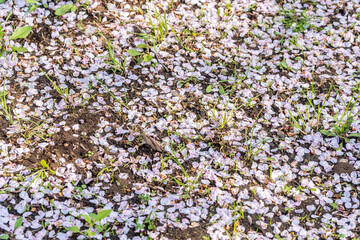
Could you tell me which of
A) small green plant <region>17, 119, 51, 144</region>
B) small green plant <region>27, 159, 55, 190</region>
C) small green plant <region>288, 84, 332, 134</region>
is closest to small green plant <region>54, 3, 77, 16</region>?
small green plant <region>17, 119, 51, 144</region>

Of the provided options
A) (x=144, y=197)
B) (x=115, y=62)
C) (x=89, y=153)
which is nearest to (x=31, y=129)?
(x=89, y=153)

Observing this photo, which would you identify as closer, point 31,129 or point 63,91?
point 31,129

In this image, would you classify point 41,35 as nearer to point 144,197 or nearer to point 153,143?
point 153,143

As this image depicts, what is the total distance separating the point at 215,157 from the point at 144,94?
3.40 ft

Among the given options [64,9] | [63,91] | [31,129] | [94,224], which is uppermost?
[64,9]

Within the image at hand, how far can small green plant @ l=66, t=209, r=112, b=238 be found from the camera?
2955 millimetres

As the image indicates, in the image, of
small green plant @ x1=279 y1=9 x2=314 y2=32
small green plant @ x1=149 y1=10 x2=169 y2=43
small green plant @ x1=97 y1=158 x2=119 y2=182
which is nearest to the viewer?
small green plant @ x1=97 y1=158 x2=119 y2=182

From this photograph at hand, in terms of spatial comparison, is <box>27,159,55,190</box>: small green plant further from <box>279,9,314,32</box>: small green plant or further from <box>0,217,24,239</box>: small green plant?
<box>279,9,314,32</box>: small green plant

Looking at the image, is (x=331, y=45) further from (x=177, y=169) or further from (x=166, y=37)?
(x=177, y=169)

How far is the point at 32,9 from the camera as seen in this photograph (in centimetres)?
468

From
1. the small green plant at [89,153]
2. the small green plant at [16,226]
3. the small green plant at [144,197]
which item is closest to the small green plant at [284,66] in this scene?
the small green plant at [144,197]

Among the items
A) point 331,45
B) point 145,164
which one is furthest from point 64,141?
point 331,45

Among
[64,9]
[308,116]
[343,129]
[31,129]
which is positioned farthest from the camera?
[64,9]

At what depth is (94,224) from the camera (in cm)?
306
